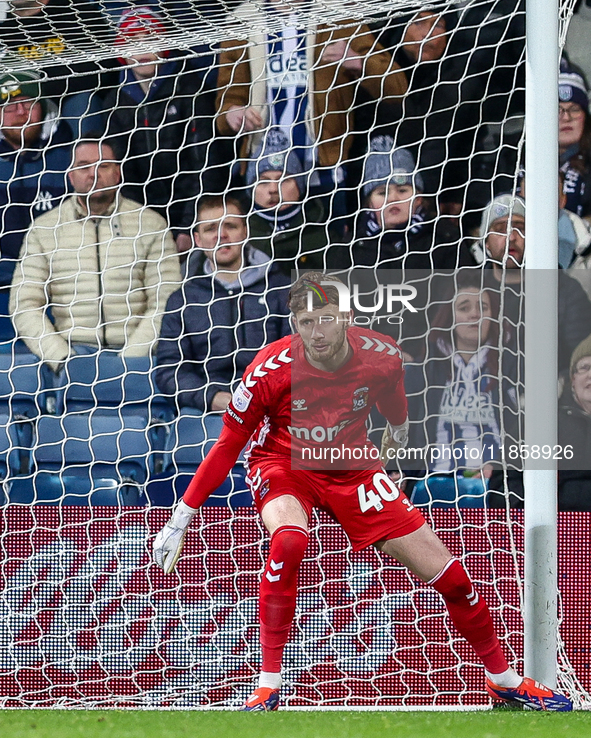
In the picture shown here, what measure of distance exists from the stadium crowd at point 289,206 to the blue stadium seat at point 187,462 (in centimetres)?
6

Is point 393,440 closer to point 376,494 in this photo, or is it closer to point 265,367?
point 376,494

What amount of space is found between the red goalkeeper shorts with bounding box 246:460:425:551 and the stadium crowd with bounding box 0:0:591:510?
965 millimetres

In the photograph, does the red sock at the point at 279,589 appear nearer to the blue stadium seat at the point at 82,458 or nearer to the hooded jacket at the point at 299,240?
the blue stadium seat at the point at 82,458

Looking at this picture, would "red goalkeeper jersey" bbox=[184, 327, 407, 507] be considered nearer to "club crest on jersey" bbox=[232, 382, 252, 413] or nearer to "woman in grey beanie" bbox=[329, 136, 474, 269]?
"club crest on jersey" bbox=[232, 382, 252, 413]

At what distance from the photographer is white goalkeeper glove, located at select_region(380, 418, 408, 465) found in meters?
3.20

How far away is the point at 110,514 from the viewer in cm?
382

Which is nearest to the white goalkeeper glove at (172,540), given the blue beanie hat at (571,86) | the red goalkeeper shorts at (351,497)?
the red goalkeeper shorts at (351,497)

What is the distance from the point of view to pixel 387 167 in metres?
3.96

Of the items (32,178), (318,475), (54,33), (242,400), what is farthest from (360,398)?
(32,178)

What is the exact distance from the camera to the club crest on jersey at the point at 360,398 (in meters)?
2.99

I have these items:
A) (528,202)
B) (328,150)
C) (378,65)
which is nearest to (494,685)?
(528,202)

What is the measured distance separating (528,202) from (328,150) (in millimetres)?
1299

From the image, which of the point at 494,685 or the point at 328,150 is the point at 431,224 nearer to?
the point at 328,150

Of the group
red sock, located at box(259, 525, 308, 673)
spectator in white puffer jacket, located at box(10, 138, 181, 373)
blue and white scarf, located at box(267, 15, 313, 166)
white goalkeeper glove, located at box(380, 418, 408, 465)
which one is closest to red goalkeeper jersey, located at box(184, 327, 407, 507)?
white goalkeeper glove, located at box(380, 418, 408, 465)
